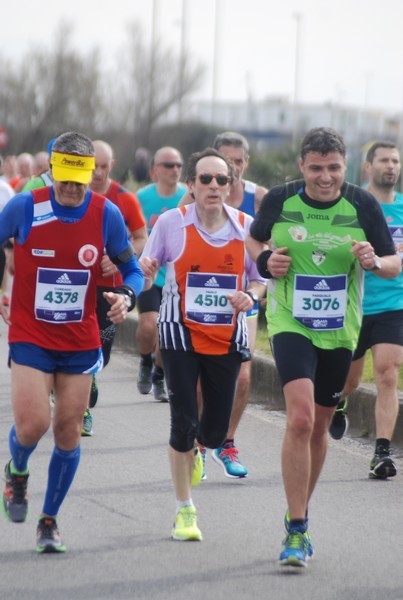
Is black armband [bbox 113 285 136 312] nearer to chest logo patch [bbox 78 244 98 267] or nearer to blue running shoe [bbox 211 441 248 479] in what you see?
chest logo patch [bbox 78 244 98 267]

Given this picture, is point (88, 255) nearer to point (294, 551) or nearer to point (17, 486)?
point (17, 486)

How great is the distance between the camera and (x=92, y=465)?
29.4 feet

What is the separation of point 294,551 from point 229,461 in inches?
95.2

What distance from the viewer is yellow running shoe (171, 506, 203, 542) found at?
6.93m

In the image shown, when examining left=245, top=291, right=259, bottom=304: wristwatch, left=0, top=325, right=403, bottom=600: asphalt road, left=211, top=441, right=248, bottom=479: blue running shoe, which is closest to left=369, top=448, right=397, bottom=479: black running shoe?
left=0, top=325, right=403, bottom=600: asphalt road

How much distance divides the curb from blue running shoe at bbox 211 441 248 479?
160cm

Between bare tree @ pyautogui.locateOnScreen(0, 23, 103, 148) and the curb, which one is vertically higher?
the curb

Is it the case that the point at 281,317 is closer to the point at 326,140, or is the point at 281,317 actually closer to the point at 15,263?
the point at 326,140

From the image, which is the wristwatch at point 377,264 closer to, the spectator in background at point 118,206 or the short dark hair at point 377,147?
the short dark hair at point 377,147

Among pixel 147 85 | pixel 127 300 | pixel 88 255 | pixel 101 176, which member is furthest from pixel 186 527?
pixel 147 85

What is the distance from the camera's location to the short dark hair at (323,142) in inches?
263

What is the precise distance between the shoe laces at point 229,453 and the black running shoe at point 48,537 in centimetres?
231

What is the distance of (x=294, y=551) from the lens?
637cm

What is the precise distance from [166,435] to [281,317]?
3.61 meters
